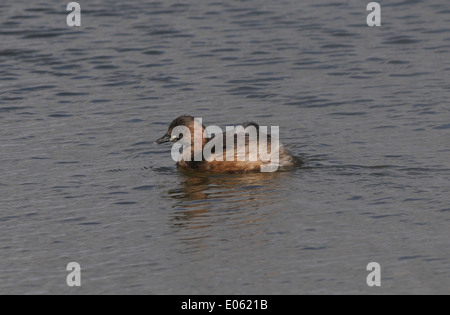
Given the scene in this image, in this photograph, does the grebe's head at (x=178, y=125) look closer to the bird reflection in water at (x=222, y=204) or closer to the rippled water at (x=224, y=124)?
the rippled water at (x=224, y=124)

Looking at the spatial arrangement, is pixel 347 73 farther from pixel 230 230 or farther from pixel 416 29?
pixel 230 230

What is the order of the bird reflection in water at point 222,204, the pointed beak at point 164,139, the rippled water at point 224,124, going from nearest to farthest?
the rippled water at point 224,124 < the bird reflection in water at point 222,204 < the pointed beak at point 164,139

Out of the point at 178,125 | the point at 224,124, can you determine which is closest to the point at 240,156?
the point at 178,125

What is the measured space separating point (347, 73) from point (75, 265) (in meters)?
7.98

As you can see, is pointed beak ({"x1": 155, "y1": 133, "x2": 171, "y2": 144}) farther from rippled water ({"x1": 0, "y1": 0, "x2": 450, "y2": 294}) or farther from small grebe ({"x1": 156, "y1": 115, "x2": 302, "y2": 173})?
small grebe ({"x1": 156, "y1": 115, "x2": 302, "y2": 173})

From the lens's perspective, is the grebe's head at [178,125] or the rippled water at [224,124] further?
the grebe's head at [178,125]

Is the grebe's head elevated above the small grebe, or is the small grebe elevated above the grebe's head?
the grebe's head

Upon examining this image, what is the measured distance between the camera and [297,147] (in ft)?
39.3

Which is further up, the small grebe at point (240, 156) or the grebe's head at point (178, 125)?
the grebe's head at point (178, 125)

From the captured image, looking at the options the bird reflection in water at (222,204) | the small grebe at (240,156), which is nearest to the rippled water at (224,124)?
the bird reflection in water at (222,204)

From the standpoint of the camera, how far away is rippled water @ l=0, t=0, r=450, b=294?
320 inches

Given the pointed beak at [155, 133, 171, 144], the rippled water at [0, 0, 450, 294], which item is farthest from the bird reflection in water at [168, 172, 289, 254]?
the pointed beak at [155, 133, 171, 144]

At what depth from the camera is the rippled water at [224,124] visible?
26.7ft

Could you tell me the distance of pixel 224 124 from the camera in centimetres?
1298
